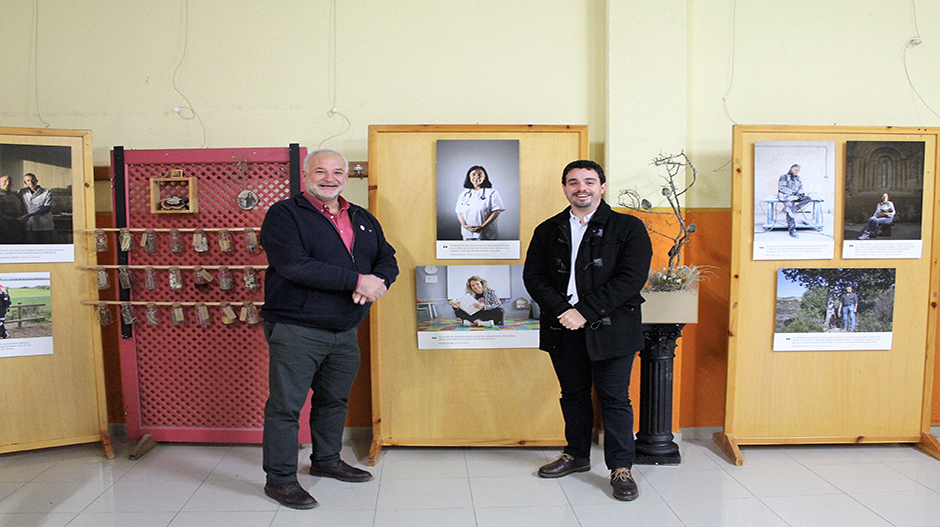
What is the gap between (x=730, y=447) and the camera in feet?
9.65

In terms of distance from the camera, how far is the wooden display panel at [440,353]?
2994mm

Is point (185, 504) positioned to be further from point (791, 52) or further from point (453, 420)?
point (791, 52)

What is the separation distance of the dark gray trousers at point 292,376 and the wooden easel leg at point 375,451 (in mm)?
468

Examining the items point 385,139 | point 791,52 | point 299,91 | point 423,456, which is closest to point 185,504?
point 423,456

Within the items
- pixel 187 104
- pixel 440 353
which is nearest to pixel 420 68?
pixel 187 104

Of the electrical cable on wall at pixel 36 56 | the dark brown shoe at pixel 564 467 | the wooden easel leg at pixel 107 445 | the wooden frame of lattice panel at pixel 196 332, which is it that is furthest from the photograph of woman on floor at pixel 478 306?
the electrical cable on wall at pixel 36 56

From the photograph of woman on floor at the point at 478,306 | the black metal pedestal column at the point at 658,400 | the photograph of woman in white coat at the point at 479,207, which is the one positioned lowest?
the black metal pedestal column at the point at 658,400

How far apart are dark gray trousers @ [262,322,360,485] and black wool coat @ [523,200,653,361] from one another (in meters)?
0.95

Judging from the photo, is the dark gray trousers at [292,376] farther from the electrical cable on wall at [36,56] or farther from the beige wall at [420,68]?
the electrical cable on wall at [36,56]

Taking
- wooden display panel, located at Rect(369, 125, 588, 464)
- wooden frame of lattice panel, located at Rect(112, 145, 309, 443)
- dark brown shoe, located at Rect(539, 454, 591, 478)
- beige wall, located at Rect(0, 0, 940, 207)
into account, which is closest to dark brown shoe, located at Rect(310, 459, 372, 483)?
wooden display panel, located at Rect(369, 125, 588, 464)

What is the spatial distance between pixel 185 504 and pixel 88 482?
2.06ft

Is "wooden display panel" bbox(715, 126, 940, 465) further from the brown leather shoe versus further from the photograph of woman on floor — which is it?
the photograph of woman on floor

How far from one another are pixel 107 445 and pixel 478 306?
2.11 meters

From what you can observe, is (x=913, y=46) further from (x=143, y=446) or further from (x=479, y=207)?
(x=143, y=446)
